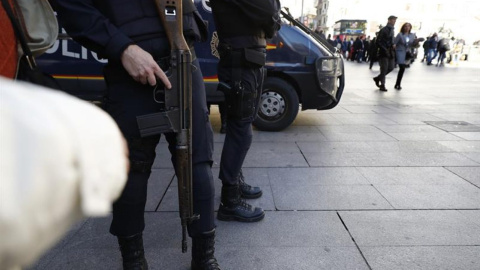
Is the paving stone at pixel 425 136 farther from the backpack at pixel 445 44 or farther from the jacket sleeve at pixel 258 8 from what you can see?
the backpack at pixel 445 44

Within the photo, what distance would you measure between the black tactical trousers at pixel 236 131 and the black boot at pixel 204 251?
739 mm

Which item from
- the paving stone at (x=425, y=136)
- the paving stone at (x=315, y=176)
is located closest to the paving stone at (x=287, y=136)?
the paving stone at (x=425, y=136)

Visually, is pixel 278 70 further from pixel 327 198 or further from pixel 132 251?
pixel 132 251

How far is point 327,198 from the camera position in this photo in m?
3.15

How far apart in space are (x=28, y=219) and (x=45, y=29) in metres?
1.20

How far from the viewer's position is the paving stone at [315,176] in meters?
3.52

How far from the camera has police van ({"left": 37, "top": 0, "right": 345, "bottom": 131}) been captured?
5.33 metres

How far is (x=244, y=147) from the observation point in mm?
2734

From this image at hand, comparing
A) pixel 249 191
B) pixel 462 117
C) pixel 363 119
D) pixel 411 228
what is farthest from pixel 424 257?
pixel 462 117

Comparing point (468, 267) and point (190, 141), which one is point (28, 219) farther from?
point (468, 267)

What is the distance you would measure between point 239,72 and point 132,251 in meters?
1.31

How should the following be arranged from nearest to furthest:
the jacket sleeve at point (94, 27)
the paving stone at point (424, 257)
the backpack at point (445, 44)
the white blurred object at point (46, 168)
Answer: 1. the white blurred object at point (46, 168)
2. the jacket sleeve at point (94, 27)
3. the paving stone at point (424, 257)
4. the backpack at point (445, 44)

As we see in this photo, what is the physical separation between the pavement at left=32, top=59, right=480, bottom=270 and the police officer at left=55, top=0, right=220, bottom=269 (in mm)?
376

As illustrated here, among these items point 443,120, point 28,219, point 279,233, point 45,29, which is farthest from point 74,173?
point 443,120
